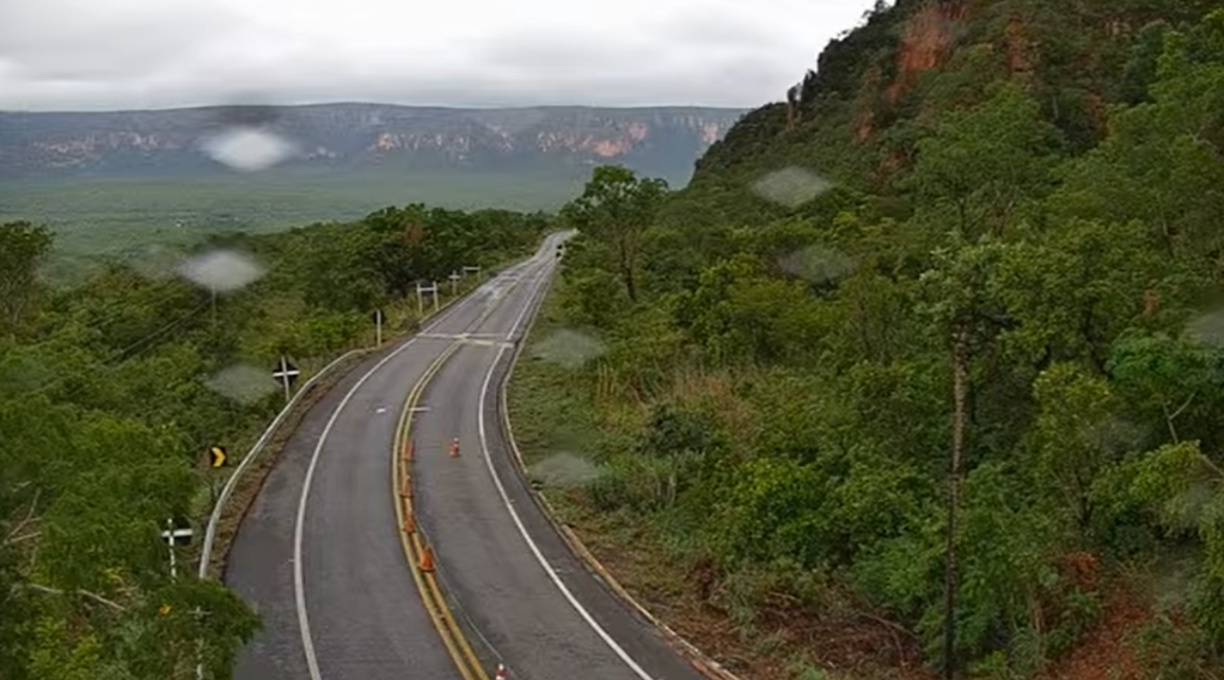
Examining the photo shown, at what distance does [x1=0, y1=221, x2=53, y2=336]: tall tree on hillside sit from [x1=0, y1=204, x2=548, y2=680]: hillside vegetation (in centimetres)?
7

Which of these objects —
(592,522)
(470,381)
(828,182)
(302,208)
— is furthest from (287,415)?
(302,208)

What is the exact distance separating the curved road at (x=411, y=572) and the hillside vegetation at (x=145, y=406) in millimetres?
1690

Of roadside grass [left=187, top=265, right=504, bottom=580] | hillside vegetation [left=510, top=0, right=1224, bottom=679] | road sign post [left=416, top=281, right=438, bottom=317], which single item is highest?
hillside vegetation [left=510, top=0, right=1224, bottom=679]

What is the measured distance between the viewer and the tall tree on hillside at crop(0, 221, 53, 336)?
1790 inches

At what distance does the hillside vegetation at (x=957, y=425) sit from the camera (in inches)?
728

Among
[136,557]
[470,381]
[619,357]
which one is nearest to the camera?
[136,557]

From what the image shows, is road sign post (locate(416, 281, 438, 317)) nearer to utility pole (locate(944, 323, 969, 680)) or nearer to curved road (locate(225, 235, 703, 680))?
curved road (locate(225, 235, 703, 680))

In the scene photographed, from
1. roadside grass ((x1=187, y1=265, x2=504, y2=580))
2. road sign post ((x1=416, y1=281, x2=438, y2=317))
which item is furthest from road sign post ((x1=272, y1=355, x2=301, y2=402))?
road sign post ((x1=416, y1=281, x2=438, y2=317))

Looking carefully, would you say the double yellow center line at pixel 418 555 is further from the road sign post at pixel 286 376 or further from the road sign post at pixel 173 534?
the road sign post at pixel 173 534

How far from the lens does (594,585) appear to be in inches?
866

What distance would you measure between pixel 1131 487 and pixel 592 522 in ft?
35.4

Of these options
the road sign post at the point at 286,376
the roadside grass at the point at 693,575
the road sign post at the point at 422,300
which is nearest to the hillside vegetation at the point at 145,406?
the road sign post at the point at 286,376

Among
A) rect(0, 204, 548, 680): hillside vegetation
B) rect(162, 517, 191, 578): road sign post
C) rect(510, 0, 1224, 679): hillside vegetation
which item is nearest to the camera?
rect(0, 204, 548, 680): hillside vegetation

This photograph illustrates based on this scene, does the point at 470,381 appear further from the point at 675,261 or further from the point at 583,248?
the point at 583,248
